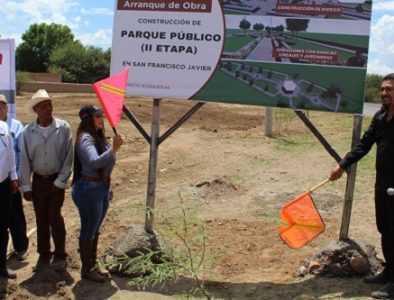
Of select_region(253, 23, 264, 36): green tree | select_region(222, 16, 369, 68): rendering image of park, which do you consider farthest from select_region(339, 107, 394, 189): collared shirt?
select_region(253, 23, 264, 36): green tree

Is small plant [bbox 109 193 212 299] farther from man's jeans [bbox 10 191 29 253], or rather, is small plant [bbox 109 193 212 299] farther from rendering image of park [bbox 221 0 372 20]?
rendering image of park [bbox 221 0 372 20]

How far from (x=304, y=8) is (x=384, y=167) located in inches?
64.0

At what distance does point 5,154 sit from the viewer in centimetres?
483

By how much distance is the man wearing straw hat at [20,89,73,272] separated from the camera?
494 centimetres

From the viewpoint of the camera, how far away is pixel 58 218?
5.11m

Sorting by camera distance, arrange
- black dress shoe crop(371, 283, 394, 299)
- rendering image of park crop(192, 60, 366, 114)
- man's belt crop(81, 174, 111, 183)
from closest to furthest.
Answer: black dress shoe crop(371, 283, 394, 299) → man's belt crop(81, 174, 111, 183) → rendering image of park crop(192, 60, 366, 114)

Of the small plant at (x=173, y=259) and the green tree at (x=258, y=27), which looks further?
the green tree at (x=258, y=27)

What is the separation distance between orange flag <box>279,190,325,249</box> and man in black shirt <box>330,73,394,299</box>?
0.43 m

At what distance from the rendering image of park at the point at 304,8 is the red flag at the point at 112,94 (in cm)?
123

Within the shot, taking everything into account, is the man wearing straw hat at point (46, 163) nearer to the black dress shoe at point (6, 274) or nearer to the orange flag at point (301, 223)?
the black dress shoe at point (6, 274)

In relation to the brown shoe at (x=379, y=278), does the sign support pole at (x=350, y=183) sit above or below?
above

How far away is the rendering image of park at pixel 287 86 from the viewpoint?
16.0 feet

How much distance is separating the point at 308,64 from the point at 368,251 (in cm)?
188

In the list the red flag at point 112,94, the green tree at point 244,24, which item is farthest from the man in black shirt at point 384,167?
the red flag at point 112,94
